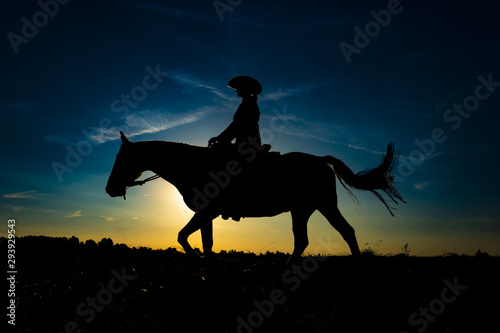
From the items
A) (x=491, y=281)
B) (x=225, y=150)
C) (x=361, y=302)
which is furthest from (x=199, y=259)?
(x=491, y=281)

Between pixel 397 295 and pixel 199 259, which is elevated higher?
pixel 199 259

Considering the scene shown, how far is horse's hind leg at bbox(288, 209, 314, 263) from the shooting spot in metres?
8.25

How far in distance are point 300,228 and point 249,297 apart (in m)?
3.19

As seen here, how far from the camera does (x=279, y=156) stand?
27.2ft

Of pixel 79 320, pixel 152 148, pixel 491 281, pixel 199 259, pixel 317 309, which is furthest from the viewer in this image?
pixel 152 148

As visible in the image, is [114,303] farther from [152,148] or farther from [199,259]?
[152,148]

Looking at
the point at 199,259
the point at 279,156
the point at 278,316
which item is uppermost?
the point at 279,156

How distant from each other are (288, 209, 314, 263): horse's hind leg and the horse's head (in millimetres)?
3976

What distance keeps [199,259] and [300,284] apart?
250 centimetres
